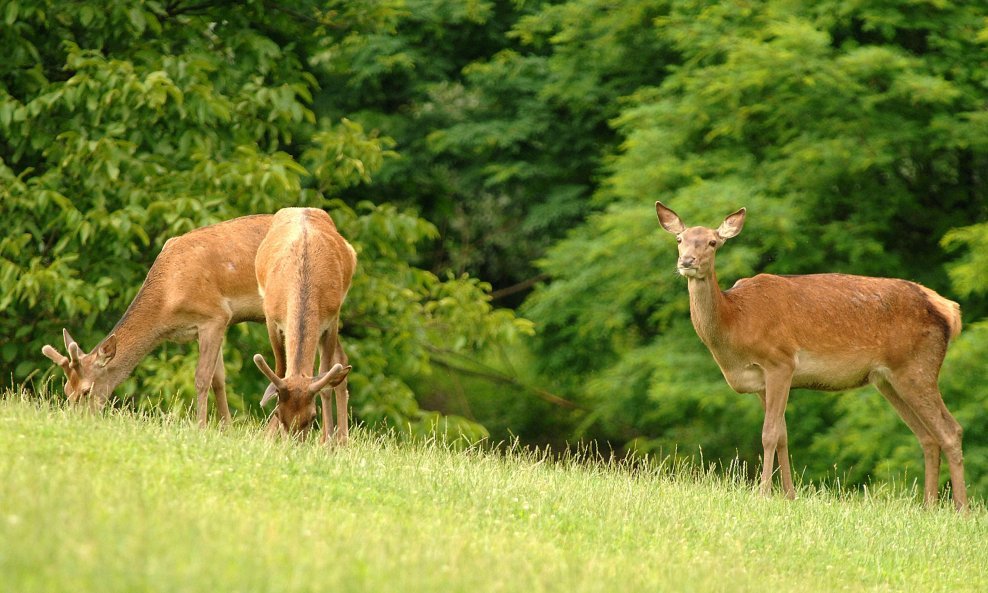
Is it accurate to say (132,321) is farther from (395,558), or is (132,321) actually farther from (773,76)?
(773,76)

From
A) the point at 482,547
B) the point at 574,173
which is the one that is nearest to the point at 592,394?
the point at 574,173

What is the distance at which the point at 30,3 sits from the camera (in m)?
14.9

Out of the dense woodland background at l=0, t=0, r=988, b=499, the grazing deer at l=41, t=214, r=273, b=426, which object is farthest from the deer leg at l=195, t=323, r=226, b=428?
the dense woodland background at l=0, t=0, r=988, b=499

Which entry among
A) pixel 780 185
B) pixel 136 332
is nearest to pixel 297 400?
pixel 136 332

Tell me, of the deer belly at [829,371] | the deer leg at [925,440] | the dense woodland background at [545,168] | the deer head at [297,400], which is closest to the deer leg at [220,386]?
the dense woodland background at [545,168]

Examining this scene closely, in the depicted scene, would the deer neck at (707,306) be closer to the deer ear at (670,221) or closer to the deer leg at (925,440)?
the deer ear at (670,221)

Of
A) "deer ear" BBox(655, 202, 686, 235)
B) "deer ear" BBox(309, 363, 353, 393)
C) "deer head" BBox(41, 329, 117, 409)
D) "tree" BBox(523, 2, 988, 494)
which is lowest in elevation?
"tree" BBox(523, 2, 988, 494)

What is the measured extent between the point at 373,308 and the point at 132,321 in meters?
4.39

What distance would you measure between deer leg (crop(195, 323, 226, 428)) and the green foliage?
1072 mm

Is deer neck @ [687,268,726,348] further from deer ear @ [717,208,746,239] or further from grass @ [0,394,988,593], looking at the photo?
grass @ [0,394,988,593]

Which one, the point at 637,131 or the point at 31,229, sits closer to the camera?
the point at 31,229

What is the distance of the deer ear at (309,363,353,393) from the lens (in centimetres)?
981

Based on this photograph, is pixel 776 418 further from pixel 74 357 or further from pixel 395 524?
pixel 74 357

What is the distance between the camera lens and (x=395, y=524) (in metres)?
7.52
